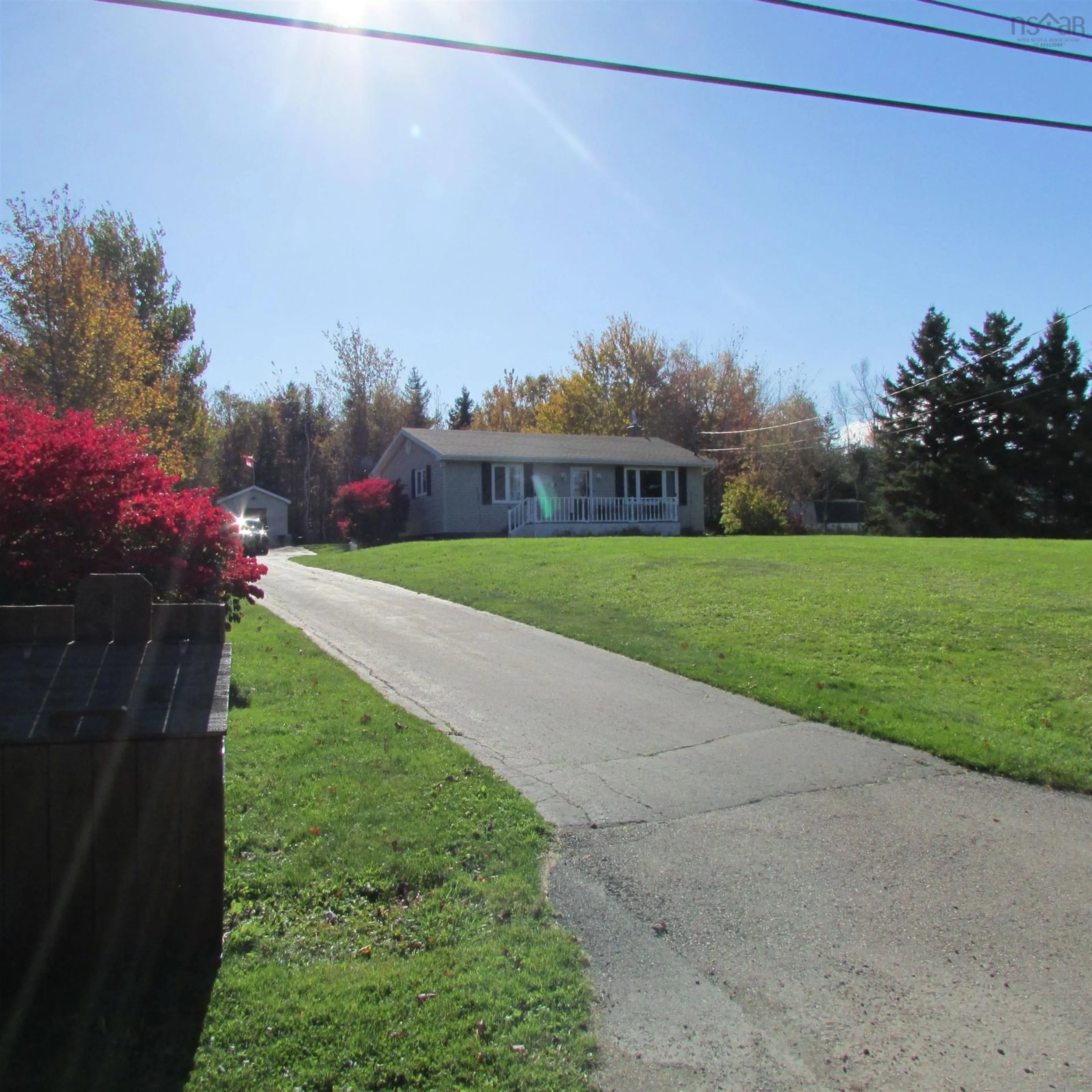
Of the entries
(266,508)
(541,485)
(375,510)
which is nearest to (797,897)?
(541,485)

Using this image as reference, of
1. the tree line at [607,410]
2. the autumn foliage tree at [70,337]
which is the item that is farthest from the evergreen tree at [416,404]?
the autumn foliage tree at [70,337]

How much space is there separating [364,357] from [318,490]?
869 centimetres

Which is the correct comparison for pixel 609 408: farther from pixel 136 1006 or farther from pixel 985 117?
pixel 136 1006


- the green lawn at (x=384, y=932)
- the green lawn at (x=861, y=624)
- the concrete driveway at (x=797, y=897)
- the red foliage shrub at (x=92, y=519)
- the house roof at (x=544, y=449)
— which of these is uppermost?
the house roof at (x=544, y=449)

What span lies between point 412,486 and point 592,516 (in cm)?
752

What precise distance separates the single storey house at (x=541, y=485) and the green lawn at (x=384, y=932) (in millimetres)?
24621

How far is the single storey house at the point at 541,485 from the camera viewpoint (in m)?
31.5

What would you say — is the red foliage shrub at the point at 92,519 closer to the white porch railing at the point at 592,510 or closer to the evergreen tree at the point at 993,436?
the white porch railing at the point at 592,510

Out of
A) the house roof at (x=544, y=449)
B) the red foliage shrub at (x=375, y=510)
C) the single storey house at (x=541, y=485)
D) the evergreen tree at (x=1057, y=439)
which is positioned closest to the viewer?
the single storey house at (x=541, y=485)

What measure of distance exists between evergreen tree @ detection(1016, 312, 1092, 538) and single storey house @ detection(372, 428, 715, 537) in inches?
644

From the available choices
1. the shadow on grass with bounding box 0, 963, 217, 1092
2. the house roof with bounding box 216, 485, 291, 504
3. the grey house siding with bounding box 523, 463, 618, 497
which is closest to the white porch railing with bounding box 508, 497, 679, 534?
A: the grey house siding with bounding box 523, 463, 618, 497

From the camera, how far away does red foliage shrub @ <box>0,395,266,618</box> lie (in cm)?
691

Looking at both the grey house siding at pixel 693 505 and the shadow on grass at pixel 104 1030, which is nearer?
the shadow on grass at pixel 104 1030

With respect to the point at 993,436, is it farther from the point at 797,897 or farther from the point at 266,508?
the point at 797,897
